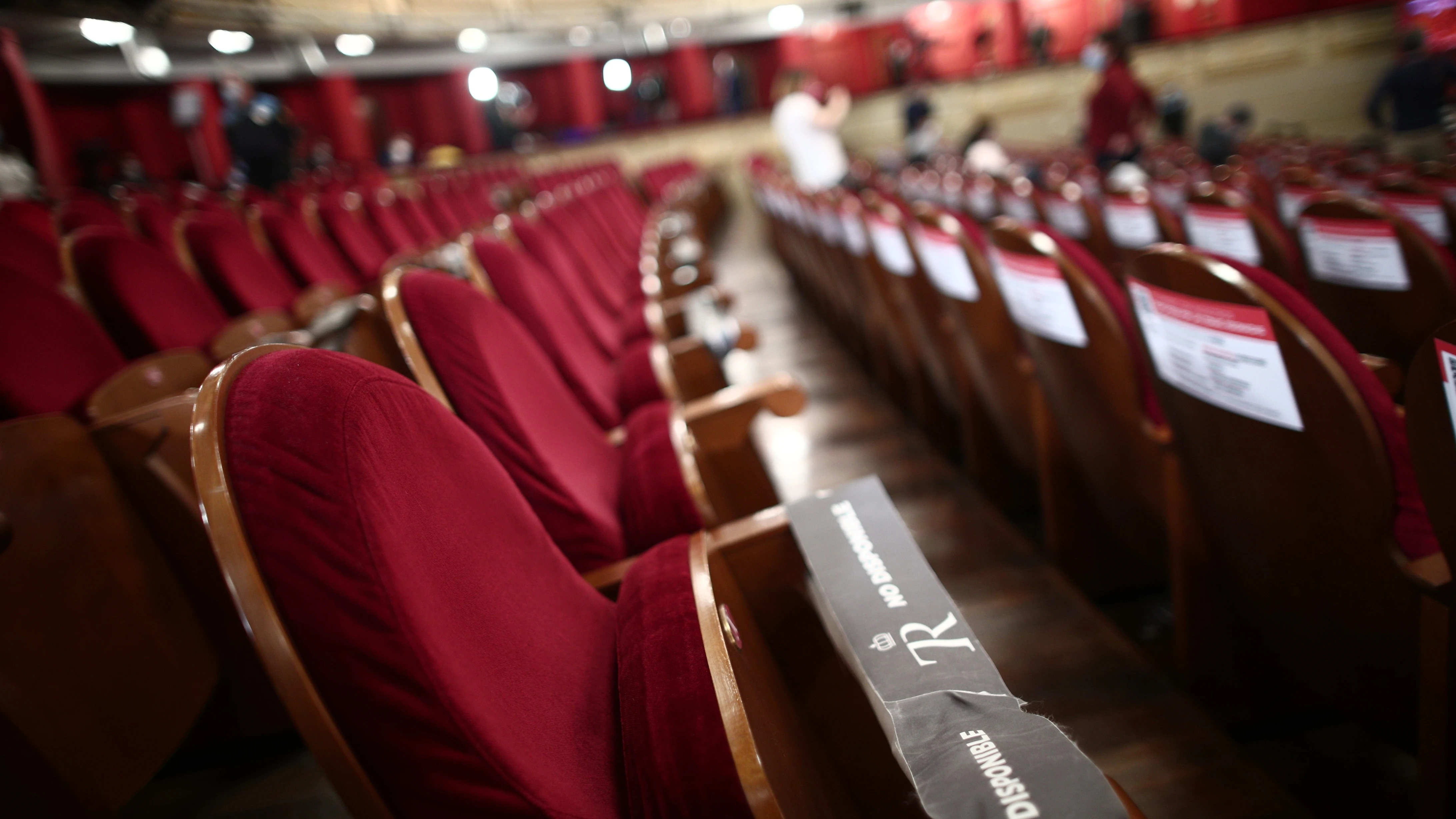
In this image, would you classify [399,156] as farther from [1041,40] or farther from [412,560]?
[412,560]

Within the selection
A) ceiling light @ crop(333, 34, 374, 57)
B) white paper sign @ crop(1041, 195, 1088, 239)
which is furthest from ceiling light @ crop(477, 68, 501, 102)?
white paper sign @ crop(1041, 195, 1088, 239)

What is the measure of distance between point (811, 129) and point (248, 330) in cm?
327

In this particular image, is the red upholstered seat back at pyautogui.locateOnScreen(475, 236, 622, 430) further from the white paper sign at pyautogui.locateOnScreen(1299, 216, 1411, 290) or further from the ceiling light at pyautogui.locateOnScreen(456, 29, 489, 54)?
the ceiling light at pyautogui.locateOnScreen(456, 29, 489, 54)

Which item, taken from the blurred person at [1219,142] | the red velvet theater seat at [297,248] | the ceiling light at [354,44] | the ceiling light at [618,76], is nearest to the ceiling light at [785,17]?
the ceiling light at [618,76]

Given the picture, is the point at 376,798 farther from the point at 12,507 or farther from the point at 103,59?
the point at 103,59

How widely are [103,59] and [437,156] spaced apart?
350 cm

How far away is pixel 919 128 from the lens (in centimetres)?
670

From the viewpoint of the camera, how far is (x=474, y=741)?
331 millimetres

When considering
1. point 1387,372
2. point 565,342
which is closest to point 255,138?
point 565,342

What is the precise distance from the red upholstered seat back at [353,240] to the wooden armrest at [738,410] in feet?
6.19

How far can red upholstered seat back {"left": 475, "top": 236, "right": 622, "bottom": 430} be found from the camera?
109 cm

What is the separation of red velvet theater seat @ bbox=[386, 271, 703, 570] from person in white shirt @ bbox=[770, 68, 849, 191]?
3.40m

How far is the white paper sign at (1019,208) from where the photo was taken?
2432mm

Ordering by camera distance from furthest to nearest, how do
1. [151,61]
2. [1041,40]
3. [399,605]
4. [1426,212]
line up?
1. [1041,40]
2. [151,61]
3. [1426,212]
4. [399,605]
